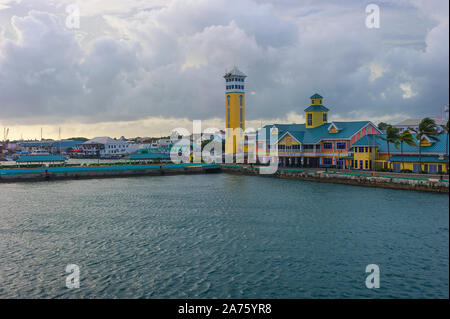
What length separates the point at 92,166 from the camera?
8600 cm

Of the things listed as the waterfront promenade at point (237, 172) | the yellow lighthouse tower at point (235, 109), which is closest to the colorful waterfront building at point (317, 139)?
the waterfront promenade at point (237, 172)

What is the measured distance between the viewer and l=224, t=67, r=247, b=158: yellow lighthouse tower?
318 feet

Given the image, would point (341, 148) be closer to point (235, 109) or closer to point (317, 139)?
point (317, 139)

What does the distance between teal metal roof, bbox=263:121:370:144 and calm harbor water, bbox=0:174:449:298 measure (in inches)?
950

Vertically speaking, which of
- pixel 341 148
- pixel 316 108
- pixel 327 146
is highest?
pixel 316 108

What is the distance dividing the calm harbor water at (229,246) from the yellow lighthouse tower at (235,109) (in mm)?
49583

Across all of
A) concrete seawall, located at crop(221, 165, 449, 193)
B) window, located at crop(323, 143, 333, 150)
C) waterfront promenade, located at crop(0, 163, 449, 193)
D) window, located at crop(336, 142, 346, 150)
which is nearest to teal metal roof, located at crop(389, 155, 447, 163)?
waterfront promenade, located at crop(0, 163, 449, 193)

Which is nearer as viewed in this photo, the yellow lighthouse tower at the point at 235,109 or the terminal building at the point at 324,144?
the terminal building at the point at 324,144

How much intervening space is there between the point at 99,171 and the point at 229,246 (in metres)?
61.3

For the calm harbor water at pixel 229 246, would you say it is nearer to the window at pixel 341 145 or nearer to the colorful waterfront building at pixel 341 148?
the colorful waterfront building at pixel 341 148

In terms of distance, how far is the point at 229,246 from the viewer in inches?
1097

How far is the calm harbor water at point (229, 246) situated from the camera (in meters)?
20.6

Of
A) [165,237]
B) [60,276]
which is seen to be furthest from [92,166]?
[60,276]

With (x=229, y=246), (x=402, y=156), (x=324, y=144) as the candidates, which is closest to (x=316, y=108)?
(x=324, y=144)
